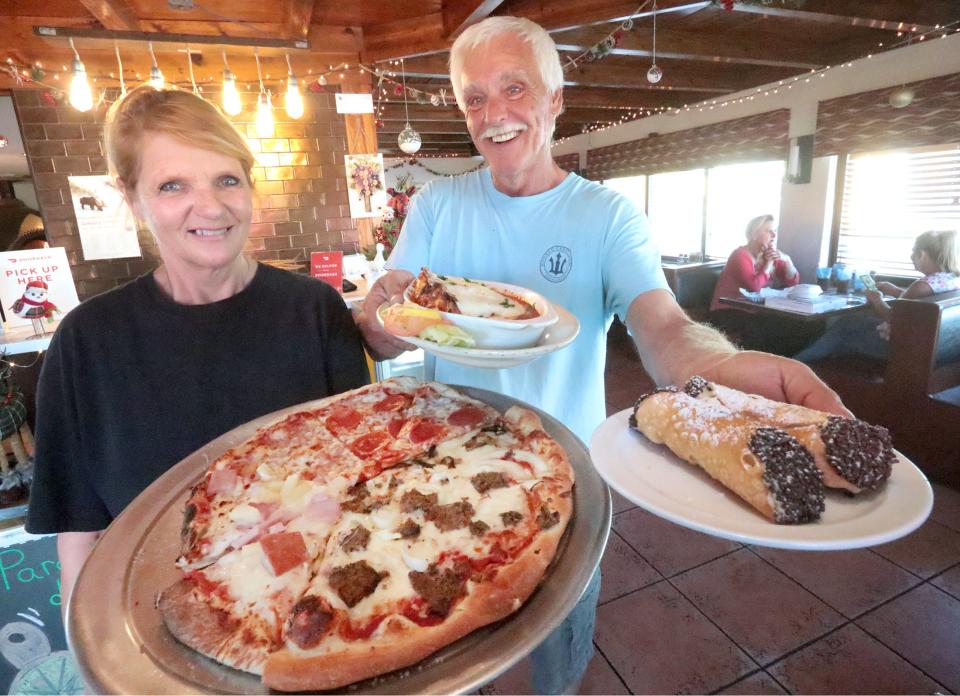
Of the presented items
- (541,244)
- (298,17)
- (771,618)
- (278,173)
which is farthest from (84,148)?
(771,618)

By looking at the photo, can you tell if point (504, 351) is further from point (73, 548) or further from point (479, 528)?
point (73, 548)

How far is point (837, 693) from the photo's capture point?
202 centimetres

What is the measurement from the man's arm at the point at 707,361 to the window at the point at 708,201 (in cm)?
579

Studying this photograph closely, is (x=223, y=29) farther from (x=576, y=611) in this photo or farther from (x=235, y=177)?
(x=576, y=611)

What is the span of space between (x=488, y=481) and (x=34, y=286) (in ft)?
9.70

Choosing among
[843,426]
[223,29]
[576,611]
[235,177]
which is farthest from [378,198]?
[843,426]

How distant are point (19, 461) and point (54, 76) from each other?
3.82m

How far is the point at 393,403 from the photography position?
151 centimetres

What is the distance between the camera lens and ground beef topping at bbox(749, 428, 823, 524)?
759 millimetres

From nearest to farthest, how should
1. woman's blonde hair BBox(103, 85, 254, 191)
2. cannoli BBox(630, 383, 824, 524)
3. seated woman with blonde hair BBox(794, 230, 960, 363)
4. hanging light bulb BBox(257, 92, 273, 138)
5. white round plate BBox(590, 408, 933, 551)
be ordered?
white round plate BBox(590, 408, 933, 551) → cannoli BBox(630, 383, 824, 524) → woman's blonde hair BBox(103, 85, 254, 191) → seated woman with blonde hair BBox(794, 230, 960, 363) → hanging light bulb BBox(257, 92, 273, 138)

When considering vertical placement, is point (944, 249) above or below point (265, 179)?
below

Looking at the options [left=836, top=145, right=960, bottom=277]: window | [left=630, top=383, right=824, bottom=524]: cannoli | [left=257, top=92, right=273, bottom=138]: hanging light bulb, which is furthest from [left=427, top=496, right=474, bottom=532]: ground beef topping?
[left=836, top=145, right=960, bottom=277]: window

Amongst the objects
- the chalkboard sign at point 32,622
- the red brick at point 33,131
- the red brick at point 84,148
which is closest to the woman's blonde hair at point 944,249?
the chalkboard sign at point 32,622

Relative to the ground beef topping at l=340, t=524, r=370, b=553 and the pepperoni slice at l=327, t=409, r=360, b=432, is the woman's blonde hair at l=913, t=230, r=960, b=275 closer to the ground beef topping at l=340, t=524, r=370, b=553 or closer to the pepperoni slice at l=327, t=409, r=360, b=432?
the pepperoni slice at l=327, t=409, r=360, b=432
